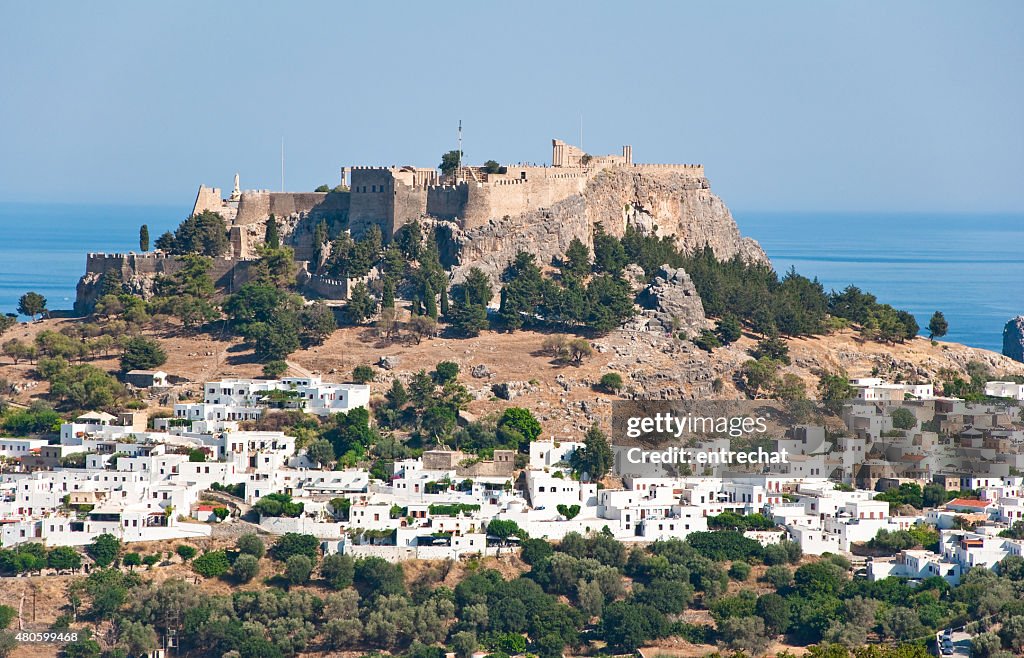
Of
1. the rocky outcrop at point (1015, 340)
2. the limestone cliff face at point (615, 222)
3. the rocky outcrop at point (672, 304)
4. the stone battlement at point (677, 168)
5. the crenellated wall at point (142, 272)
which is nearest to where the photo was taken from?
the rocky outcrop at point (672, 304)

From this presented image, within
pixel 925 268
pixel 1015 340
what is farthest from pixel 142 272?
pixel 925 268

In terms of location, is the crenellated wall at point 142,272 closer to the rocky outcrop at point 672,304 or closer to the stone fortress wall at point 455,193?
the stone fortress wall at point 455,193

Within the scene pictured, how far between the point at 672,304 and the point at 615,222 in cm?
740

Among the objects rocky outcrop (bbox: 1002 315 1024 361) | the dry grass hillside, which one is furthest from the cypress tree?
rocky outcrop (bbox: 1002 315 1024 361)

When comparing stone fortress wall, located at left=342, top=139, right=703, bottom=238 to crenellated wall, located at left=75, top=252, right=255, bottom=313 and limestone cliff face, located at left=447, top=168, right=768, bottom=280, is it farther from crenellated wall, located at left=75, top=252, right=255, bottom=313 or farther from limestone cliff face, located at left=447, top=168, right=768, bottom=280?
crenellated wall, located at left=75, top=252, right=255, bottom=313

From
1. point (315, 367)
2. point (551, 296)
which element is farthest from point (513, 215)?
point (315, 367)

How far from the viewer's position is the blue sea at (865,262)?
11094 cm

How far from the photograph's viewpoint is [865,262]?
143m

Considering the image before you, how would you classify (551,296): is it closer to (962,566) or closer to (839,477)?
(839,477)

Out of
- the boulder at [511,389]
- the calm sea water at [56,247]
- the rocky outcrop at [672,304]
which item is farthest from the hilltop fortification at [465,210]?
the calm sea water at [56,247]

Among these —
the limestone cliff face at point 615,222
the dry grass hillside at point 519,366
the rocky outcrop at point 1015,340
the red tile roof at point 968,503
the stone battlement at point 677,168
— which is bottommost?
the red tile roof at point 968,503

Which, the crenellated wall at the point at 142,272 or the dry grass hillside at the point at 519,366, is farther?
the crenellated wall at the point at 142,272

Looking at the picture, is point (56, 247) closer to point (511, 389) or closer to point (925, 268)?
point (925, 268)

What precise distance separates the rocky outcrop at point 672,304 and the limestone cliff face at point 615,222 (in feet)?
13.2
